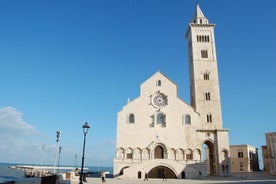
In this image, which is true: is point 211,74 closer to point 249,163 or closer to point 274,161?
point 274,161

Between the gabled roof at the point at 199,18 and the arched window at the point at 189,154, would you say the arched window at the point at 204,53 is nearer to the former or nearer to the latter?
the gabled roof at the point at 199,18

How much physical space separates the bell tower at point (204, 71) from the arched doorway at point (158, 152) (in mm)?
9813

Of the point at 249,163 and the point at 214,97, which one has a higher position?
the point at 214,97

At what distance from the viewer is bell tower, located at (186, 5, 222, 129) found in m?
47.0

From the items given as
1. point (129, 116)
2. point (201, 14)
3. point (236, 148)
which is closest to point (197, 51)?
point (201, 14)

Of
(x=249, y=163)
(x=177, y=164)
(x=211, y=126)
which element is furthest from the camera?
(x=249, y=163)

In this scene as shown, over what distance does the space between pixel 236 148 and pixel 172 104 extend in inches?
1193

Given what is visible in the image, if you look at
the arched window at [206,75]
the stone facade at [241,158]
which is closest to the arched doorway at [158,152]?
the arched window at [206,75]

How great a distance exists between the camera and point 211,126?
151 ft

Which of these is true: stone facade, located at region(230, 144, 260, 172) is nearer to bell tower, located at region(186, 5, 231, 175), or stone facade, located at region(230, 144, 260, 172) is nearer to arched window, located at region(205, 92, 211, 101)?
bell tower, located at region(186, 5, 231, 175)

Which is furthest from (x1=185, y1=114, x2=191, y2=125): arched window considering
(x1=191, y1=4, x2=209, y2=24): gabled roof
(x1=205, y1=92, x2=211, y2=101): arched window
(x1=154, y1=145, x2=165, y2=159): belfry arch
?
(x1=191, y1=4, x2=209, y2=24): gabled roof

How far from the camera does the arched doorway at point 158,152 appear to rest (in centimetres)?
4300

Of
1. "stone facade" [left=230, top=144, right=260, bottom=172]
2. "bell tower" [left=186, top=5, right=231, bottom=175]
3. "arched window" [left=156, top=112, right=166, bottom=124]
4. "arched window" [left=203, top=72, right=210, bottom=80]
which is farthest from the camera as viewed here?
"stone facade" [left=230, top=144, right=260, bottom=172]

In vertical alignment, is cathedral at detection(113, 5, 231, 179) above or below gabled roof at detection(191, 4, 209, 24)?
below
